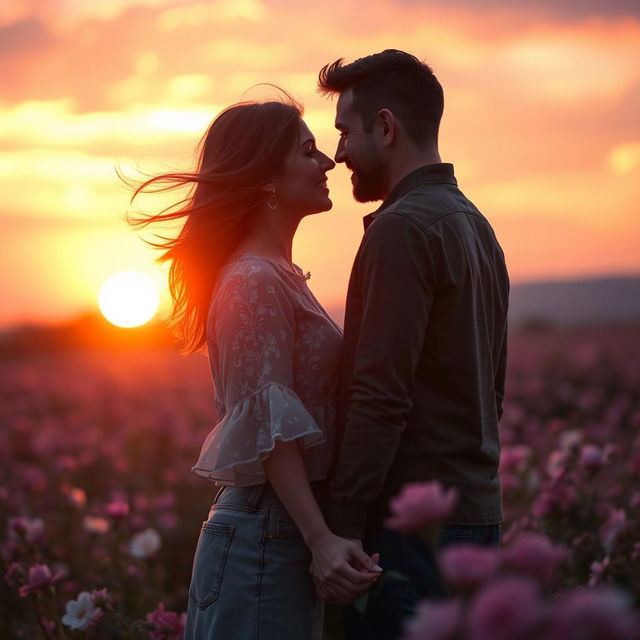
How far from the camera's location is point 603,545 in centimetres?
364

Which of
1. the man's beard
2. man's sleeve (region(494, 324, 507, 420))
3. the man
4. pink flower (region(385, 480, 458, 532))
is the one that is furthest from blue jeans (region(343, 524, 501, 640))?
the man's beard

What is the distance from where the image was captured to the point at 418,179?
2531 millimetres

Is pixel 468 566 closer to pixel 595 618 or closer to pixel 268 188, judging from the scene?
pixel 595 618

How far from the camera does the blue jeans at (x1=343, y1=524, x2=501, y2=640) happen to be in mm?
2248

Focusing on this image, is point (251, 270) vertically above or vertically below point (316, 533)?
above

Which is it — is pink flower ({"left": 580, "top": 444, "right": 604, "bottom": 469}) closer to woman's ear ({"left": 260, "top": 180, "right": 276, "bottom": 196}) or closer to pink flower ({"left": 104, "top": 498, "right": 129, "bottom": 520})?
pink flower ({"left": 104, "top": 498, "right": 129, "bottom": 520})

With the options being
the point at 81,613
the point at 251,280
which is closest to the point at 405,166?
the point at 251,280

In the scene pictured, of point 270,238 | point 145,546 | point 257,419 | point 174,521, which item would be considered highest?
point 270,238

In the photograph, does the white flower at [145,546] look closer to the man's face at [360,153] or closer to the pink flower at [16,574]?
the pink flower at [16,574]

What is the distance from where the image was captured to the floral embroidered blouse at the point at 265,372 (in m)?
2.33

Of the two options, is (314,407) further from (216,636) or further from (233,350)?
(216,636)

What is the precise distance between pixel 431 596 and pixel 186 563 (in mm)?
3536

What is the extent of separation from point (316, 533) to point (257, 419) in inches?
12.8

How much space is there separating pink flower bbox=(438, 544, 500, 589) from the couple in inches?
36.4
